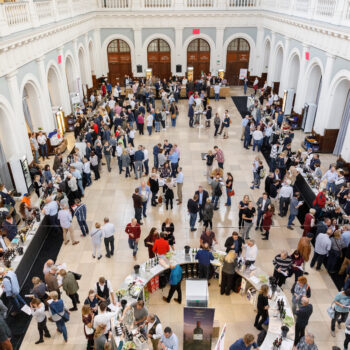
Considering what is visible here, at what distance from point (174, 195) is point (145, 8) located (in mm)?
17125

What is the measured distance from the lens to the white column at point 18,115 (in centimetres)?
1227

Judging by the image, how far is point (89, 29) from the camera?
78.7ft

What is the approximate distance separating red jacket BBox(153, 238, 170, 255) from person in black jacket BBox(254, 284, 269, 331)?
257 cm

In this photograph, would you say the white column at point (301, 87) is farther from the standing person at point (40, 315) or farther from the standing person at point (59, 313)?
the standing person at point (40, 315)

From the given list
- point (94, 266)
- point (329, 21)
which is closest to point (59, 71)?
point (94, 266)

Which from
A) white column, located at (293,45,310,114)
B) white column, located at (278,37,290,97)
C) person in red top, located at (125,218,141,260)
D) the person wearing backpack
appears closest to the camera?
person in red top, located at (125,218,141,260)

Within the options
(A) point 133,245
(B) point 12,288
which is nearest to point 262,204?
(A) point 133,245

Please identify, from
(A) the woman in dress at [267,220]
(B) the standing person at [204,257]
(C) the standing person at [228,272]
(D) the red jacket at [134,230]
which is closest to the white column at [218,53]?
(A) the woman in dress at [267,220]

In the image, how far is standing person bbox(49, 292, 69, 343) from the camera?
7.22 m

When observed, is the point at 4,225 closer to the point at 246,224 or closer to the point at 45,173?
the point at 45,173

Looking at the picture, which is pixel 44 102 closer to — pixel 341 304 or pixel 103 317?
pixel 103 317

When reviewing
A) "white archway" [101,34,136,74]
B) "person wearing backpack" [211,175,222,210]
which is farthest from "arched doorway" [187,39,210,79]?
"person wearing backpack" [211,175,222,210]

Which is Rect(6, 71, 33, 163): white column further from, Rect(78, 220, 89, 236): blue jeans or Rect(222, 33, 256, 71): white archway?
Rect(222, 33, 256, 71): white archway

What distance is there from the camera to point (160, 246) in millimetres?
8859
